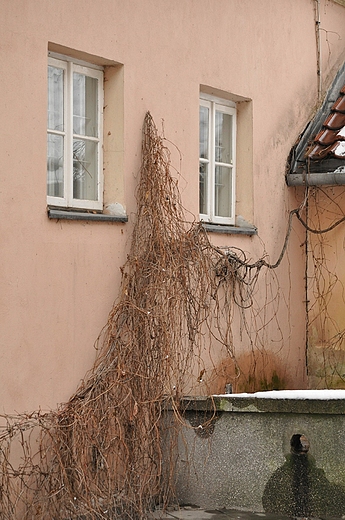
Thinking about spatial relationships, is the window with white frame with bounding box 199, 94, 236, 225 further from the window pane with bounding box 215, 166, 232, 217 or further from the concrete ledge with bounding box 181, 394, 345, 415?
the concrete ledge with bounding box 181, 394, 345, 415

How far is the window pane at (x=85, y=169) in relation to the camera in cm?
718

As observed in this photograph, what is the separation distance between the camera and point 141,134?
24.8 feet

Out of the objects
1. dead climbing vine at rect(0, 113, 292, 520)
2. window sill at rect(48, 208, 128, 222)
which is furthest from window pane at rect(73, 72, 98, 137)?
window sill at rect(48, 208, 128, 222)

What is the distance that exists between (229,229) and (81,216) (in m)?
2.15

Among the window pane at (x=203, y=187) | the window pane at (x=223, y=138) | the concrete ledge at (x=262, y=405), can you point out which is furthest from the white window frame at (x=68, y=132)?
the window pane at (x=223, y=138)

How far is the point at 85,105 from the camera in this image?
729cm

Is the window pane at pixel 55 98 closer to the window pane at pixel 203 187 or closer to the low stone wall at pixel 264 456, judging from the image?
the window pane at pixel 203 187

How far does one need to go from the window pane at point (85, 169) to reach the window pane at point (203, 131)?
1539 millimetres

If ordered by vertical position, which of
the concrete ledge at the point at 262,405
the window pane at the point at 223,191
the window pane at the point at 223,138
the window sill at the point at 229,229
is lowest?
the concrete ledge at the point at 262,405

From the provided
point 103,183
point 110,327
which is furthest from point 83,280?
point 103,183

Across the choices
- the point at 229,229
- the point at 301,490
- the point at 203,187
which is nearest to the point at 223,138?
the point at 203,187

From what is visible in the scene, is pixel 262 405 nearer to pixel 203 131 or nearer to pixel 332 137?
pixel 203 131

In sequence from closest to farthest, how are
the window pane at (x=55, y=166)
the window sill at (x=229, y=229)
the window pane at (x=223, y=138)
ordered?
the window pane at (x=55, y=166) → the window sill at (x=229, y=229) → the window pane at (x=223, y=138)

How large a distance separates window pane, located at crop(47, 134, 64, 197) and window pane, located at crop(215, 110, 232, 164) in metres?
2.27
